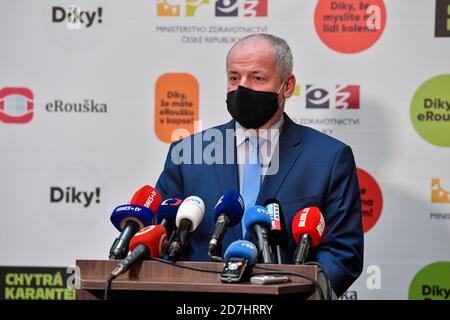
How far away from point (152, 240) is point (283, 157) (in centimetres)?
98

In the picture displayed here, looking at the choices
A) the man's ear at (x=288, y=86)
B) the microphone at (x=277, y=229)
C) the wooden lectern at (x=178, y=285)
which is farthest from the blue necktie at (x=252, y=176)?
the wooden lectern at (x=178, y=285)

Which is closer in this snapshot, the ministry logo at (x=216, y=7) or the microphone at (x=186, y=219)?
the microphone at (x=186, y=219)

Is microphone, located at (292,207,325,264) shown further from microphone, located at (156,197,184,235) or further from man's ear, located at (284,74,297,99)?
man's ear, located at (284,74,297,99)

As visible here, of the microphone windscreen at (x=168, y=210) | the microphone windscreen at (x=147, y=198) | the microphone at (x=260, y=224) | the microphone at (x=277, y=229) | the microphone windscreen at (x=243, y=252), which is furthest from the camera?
the microphone windscreen at (x=147, y=198)

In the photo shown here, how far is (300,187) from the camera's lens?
310 centimetres

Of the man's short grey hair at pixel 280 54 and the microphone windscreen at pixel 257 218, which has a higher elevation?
the man's short grey hair at pixel 280 54

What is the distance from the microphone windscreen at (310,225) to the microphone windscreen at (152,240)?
45 cm

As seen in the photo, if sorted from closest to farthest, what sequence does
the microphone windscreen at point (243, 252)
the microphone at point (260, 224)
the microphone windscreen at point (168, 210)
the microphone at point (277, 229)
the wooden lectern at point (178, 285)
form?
the wooden lectern at point (178, 285) → the microphone windscreen at point (243, 252) → the microphone at point (260, 224) → the microphone at point (277, 229) → the microphone windscreen at point (168, 210)

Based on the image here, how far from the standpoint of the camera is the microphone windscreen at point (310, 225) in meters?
2.53

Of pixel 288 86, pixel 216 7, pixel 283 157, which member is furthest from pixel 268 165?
pixel 216 7

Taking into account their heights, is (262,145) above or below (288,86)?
below

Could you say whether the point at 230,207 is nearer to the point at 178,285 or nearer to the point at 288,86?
the point at 178,285

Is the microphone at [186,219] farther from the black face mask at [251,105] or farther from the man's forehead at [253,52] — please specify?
the man's forehead at [253,52]
